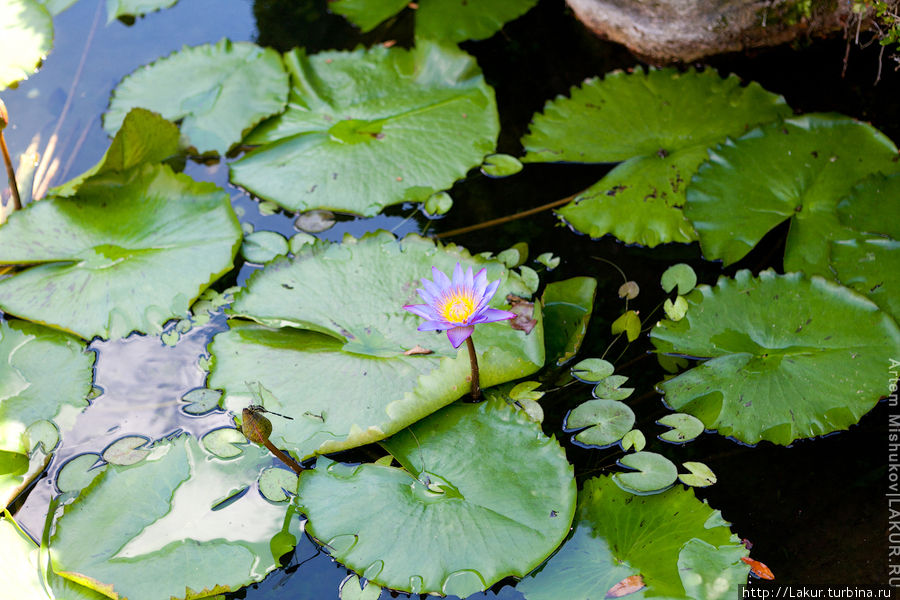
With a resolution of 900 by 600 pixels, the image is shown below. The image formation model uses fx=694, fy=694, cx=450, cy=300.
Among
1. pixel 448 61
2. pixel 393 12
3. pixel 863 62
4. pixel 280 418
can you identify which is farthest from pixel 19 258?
pixel 863 62

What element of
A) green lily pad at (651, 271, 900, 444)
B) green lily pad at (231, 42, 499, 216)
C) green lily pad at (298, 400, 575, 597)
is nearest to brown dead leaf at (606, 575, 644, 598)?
green lily pad at (298, 400, 575, 597)

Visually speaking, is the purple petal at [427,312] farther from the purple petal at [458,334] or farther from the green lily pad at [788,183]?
the green lily pad at [788,183]

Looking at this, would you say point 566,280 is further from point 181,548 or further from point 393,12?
point 393,12

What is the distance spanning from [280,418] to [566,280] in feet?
2.86

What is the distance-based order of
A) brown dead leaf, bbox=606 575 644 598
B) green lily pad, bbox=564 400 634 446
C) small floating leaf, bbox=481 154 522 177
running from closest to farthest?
brown dead leaf, bbox=606 575 644 598, green lily pad, bbox=564 400 634 446, small floating leaf, bbox=481 154 522 177

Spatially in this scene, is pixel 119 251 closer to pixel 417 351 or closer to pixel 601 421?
pixel 417 351

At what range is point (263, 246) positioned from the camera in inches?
86.7

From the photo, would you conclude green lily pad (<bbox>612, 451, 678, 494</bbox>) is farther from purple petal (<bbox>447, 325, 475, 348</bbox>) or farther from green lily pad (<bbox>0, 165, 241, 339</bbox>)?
green lily pad (<bbox>0, 165, 241, 339</bbox>)

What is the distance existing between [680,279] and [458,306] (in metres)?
0.81

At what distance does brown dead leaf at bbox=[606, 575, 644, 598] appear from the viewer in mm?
1338

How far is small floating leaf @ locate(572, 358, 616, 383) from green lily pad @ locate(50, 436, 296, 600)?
31.7 inches

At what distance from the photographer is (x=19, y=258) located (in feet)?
6.68

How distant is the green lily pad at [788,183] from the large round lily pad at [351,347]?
64 centimetres

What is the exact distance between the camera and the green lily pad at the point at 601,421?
1667 mm
